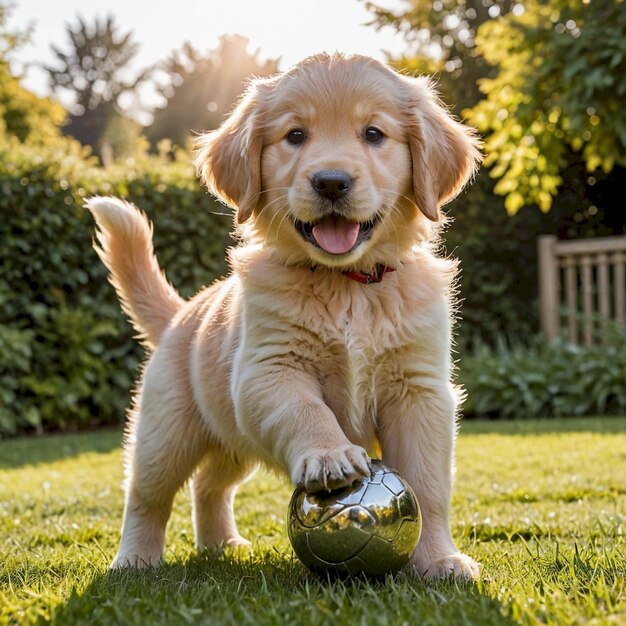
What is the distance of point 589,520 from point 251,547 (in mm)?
1394

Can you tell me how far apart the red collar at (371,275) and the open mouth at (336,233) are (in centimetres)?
12

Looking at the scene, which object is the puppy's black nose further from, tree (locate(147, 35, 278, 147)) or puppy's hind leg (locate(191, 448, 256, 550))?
tree (locate(147, 35, 278, 147))

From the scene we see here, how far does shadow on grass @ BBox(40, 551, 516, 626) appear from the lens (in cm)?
189

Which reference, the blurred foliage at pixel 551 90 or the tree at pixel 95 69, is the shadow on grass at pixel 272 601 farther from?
the tree at pixel 95 69

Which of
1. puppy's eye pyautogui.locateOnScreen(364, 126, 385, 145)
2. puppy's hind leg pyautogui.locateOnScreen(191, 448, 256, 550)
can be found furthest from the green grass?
puppy's eye pyautogui.locateOnScreen(364, 126, 385, 145)

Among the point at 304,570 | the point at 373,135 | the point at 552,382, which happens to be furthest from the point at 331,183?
the point at 552,382

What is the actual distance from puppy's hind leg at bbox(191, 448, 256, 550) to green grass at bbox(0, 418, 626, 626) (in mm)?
110

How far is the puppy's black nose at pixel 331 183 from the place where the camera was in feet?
8.45

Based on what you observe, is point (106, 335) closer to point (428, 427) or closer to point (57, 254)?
point (57, 254)

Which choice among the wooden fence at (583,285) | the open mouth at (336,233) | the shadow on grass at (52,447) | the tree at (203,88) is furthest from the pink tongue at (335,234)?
the tree at (203,88)

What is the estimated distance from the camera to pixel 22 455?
6852 millimetres

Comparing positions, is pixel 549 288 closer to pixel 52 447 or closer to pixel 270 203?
pixel 52 447

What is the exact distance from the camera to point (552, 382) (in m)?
8.91

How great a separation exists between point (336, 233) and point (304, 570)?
3.52ft
